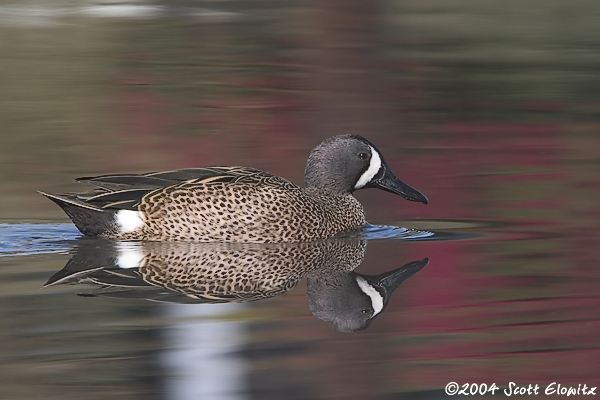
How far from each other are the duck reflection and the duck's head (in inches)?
26.4

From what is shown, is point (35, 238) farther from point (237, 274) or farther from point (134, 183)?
point (237, 274)

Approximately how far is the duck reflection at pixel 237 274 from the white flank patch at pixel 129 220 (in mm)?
127

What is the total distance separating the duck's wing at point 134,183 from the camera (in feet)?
25.1

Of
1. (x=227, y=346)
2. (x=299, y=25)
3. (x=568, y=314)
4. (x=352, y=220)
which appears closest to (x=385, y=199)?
(x=352, y=220)

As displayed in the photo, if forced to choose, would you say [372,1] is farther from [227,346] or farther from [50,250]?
[227,346]

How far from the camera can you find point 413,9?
63.9 ft

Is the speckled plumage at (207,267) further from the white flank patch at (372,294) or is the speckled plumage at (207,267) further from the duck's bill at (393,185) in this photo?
the duck's bill at (393,185)

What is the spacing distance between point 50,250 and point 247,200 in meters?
1.28

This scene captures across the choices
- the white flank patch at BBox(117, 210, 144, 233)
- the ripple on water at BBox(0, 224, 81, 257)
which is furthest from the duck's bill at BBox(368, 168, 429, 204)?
the ripple on water at BBox(0, 224, 81, 257)

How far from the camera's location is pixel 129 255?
7.25 metres

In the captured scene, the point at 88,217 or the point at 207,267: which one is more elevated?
the point at 88,217

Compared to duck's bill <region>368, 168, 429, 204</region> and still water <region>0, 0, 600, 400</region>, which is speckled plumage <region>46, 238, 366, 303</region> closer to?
still water <region>0, 0, 600, 400</region>

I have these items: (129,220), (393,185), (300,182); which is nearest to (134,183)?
(129,220)

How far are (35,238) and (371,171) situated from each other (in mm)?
2353
